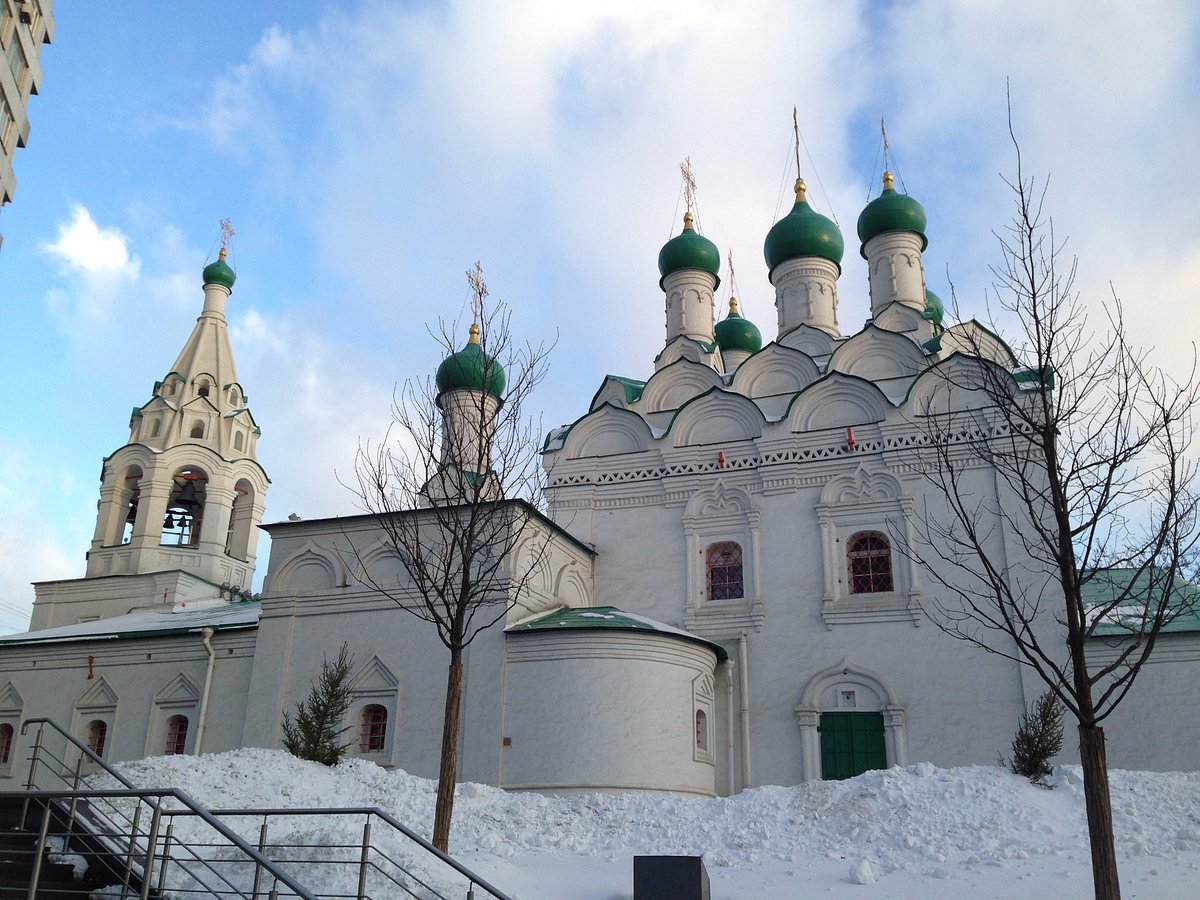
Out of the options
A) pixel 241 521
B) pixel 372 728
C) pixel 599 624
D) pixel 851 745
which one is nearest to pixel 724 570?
pixel 599 624

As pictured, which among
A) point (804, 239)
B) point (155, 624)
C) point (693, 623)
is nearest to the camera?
point (693, 623)

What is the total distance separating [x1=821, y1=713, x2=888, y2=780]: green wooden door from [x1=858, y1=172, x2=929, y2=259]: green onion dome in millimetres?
8864

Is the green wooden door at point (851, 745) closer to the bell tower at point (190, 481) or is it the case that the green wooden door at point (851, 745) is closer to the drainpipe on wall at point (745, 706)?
the drainpipe on wall at point (745, 706)

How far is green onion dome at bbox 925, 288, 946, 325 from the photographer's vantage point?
630 inches

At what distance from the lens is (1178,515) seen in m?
6.01

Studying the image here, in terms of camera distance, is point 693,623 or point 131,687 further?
point 131,687

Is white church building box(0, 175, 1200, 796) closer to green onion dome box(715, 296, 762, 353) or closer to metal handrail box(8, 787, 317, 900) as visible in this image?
green onion dome box(715, 296, 762, 353)

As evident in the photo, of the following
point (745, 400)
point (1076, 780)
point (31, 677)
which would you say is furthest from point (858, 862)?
point (31, 677)

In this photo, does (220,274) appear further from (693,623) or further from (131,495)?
(693,623)

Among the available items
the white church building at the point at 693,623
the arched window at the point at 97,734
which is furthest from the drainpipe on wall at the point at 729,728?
the arched window at the point at 97,734

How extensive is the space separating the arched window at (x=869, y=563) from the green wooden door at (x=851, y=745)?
1.76 meters

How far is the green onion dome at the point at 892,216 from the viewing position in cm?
1792

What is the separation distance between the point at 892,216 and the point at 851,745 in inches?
371

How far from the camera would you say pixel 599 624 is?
13.0 m
